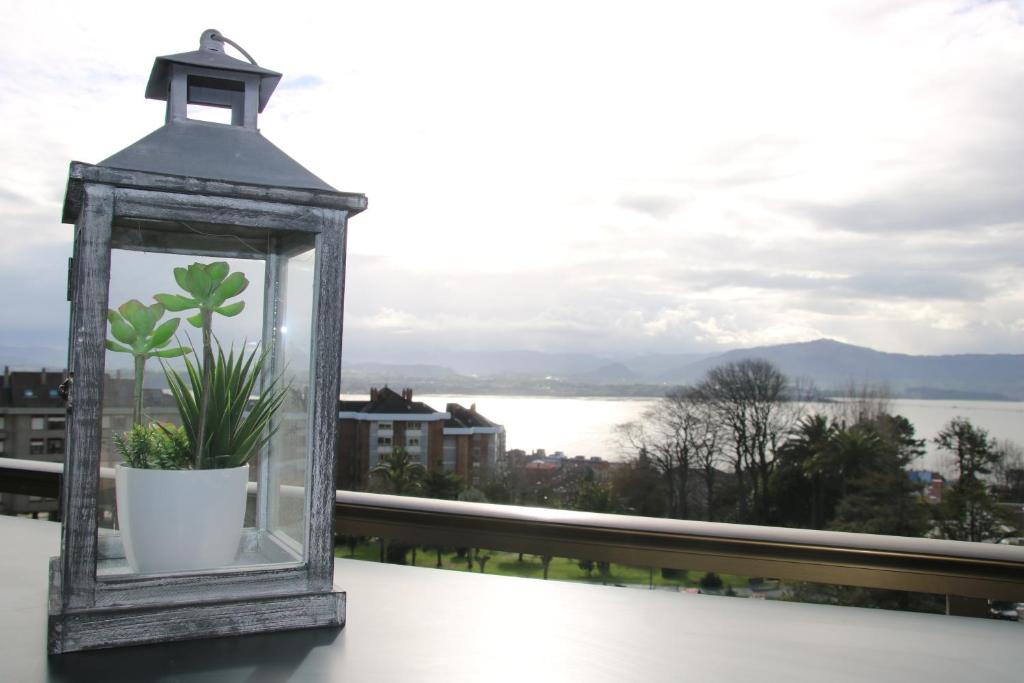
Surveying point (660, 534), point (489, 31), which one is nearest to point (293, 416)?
point (660, 534)

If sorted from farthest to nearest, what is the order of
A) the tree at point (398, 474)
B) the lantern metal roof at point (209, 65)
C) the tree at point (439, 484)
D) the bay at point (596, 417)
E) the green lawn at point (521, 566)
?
the bay at point (596, 417) < the tree at point (439, 484) < the tree at point (398, 474) < the green lawn at point (521, 566) < the lantern metal roof at point (209, 65)

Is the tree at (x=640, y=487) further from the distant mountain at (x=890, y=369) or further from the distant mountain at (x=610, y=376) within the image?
the distant mountain at (x=890, y=369)

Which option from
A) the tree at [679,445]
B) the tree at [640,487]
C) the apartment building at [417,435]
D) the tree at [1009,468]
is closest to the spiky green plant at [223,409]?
the apartment building at [417,435]

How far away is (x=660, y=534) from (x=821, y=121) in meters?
7.80

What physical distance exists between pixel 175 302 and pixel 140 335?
5 cm

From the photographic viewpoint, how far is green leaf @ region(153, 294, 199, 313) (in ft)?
2.58

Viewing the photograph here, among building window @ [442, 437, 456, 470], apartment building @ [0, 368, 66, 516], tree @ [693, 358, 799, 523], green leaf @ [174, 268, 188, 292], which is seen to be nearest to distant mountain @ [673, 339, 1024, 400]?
tree @ [693, 358, 799, 523]

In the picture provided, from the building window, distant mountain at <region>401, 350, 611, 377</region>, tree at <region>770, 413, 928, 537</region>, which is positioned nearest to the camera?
the building window

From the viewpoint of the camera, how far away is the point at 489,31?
223 cm

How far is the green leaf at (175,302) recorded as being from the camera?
31.0 inches

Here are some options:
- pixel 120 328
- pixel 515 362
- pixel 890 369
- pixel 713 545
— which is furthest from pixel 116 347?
pixel 890 369

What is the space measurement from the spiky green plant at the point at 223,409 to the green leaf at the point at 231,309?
35mm

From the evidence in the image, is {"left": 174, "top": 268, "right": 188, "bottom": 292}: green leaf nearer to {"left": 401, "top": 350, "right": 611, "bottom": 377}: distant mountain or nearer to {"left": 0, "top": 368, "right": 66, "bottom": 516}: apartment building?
{"left": 0, "top": 368, "right": 66, "bottom": 516}: apartment building

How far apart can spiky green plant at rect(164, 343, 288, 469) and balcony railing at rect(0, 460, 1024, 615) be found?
53 cm
